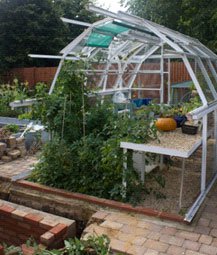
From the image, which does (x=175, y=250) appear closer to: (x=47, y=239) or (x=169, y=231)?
(x=169, y=231)

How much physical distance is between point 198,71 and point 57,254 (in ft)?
10.3

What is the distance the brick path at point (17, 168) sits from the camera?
468 centimetres

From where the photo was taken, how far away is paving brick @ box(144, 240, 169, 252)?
2.99 meters

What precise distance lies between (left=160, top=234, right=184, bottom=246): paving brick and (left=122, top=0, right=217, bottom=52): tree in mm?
8717

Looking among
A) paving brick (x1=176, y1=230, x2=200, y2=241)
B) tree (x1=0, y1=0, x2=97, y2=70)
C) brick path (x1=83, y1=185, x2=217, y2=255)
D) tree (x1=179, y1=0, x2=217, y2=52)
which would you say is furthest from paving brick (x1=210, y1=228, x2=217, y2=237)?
tree (x1=0, y1=0, x2=97, y2=70)

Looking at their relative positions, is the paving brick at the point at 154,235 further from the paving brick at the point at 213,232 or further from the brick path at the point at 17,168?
the brick path at the point at 17,168

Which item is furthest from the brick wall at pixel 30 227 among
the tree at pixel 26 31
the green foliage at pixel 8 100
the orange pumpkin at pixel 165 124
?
the tree at pixel 26 31

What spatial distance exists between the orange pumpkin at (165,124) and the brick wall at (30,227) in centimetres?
162

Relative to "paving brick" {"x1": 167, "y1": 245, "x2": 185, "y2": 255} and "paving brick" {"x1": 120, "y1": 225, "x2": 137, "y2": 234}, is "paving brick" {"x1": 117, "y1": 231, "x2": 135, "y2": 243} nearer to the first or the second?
"paving brick" {"x1": 120, "y1": 225, "x2": 137, "y2": 234}

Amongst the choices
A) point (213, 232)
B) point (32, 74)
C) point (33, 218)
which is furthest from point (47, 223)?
point (32, 74)

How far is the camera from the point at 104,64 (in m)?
7.63

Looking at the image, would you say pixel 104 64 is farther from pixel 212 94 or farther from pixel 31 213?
pixel 31 213

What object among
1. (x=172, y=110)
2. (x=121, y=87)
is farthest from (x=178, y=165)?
(x=121, y=87)

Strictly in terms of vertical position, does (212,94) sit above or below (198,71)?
below
